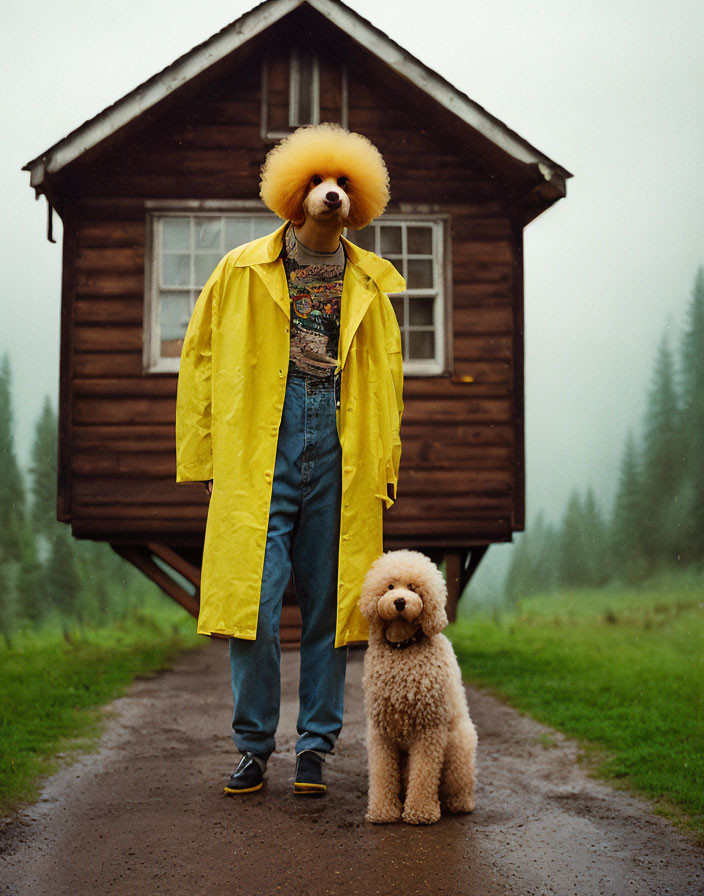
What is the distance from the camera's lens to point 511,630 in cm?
1122

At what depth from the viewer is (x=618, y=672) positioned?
7008 mm

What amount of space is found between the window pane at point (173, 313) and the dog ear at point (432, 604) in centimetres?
526

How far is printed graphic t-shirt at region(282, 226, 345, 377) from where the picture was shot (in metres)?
3.68

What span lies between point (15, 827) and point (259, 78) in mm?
6675

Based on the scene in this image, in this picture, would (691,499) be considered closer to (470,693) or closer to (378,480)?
(470,693)

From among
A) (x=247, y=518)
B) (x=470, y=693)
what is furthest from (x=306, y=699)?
(x=470, y=693)

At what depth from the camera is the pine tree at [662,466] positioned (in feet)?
40.3

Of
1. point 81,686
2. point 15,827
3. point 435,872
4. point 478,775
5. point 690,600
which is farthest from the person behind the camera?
point 690,600

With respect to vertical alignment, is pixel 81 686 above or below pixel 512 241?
below

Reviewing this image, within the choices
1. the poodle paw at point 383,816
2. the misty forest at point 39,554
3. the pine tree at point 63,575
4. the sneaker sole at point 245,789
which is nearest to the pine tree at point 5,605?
the misty forest at point 39,554

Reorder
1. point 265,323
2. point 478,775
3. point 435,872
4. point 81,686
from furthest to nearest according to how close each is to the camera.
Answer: point 81,686, point 478,775, point 265,323, point 435,872

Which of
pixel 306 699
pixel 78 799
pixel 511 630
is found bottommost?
pixel 511 630

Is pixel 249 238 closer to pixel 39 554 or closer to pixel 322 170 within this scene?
pixel 322 170

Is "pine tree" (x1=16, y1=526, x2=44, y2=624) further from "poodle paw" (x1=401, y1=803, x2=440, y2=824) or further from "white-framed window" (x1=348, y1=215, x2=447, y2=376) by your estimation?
"poodle paw" (x1=401, y1=803, x2=440, y2=824)
